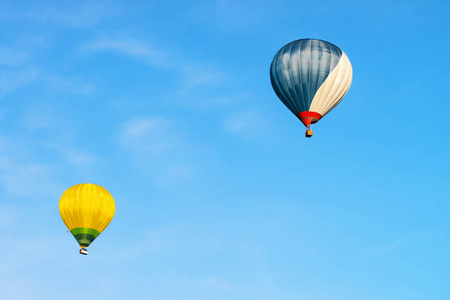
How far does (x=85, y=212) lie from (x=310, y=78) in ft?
68.5

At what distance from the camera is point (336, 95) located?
212 feet

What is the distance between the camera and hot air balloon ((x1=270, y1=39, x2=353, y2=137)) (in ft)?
208

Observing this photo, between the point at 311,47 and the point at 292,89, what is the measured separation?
11.3 feet

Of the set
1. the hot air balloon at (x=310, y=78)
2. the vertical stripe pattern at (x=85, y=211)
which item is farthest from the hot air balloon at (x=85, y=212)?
the hot air balloon at (x=310, y=78)

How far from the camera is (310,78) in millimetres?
63250

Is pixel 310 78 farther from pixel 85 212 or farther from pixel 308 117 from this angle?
pixel 85 212

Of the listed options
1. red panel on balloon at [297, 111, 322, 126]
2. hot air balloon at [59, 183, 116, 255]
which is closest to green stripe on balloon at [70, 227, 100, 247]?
hot air balloon at [59, 183, 116, 255]

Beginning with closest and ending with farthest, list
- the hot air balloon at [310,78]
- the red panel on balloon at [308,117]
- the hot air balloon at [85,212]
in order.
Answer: the hot air balloon at [310,78] → the red panel on balloon at [308,117] → the hot air balloon at [85,212]

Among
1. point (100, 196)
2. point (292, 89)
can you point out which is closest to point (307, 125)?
point (292, 89)

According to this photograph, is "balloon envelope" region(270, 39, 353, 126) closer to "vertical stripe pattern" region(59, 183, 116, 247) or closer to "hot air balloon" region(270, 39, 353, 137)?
"hot air balloon" region(270, 39, 353, 137)

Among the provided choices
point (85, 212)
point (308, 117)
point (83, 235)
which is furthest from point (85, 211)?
point (308, 117)

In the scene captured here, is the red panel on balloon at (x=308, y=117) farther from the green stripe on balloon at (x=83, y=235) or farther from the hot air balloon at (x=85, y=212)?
the green stripe on balloon at (x=83, y=235)

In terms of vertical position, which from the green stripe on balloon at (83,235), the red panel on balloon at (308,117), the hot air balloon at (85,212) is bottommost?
the green stripe on balloon at (83,235)

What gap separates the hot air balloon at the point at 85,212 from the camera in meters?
69.2
